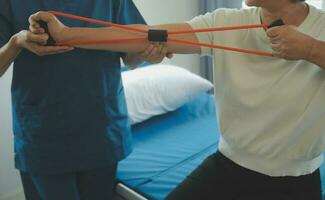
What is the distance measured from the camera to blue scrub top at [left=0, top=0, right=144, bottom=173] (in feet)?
3.95

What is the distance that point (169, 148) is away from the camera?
196 centimetres

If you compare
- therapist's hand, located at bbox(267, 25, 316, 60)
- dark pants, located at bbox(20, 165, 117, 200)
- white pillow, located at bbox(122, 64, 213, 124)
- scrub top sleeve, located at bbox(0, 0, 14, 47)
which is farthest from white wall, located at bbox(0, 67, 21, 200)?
therapist's hand, located at bbox(267, 25, 316, 60)

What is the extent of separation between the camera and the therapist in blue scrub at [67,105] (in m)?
1.20

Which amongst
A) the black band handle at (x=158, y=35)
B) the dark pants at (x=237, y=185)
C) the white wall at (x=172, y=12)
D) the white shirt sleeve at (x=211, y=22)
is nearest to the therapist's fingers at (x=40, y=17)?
the black band handle at (x=158, y=35)

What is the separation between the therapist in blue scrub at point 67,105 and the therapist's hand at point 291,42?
1.30ft

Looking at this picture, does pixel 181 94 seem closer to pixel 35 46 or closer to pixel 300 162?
pixel 300 162

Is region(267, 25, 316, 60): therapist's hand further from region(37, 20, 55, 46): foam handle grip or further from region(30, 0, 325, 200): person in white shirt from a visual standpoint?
region(37, 20, 55, 46): foam handle grip

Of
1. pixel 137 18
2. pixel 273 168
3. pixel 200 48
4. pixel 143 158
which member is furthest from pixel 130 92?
pixel 273 168

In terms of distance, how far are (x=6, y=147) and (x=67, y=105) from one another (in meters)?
1.16

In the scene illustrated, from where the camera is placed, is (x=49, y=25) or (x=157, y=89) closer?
(x=49, y=25)

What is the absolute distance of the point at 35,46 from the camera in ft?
3.53

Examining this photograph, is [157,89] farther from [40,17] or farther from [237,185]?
[40,17]

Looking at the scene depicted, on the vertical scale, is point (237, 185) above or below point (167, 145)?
above

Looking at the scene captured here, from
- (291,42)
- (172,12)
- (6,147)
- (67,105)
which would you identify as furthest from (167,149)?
(172,12)
